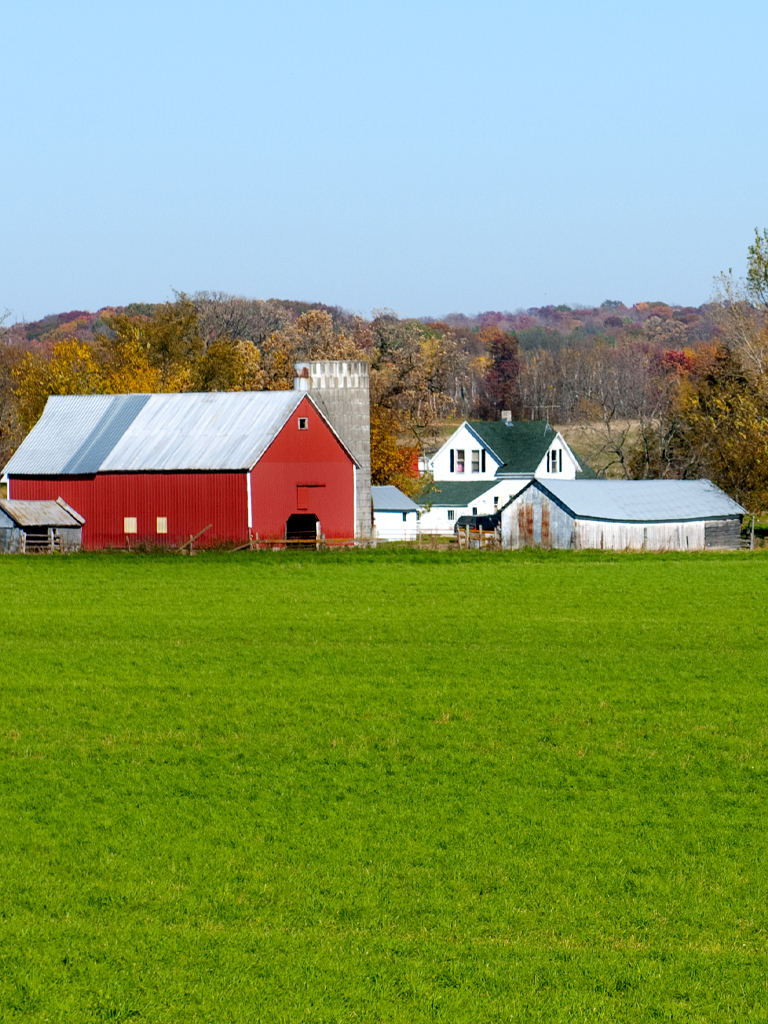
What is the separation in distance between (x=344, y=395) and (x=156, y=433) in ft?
29.2

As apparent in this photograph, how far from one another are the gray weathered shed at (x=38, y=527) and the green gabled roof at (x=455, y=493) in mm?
26611

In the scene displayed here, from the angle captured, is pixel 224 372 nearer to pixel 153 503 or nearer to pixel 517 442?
pixel 517 442

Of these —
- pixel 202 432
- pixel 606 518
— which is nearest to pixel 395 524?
pixel 202 432

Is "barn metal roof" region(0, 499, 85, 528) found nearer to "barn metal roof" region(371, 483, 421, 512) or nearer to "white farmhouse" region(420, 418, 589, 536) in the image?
"barn metal roof" region(371, 483, 421, 512)

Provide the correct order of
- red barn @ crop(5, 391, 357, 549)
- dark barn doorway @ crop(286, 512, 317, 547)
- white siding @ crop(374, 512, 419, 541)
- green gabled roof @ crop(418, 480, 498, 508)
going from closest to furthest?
red barn @ crop(5, 391, 357, 549)
dark barn doorway @ crop(286, 512, 317, 547)
white siding @ crop(374, 512, 419, 541)
green gabled roof @ crop(418, 480, 498, 508)

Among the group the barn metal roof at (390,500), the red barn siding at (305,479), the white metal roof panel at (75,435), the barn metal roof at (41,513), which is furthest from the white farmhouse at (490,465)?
the barn metal roof at (41,513)

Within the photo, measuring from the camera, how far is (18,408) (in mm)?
80250

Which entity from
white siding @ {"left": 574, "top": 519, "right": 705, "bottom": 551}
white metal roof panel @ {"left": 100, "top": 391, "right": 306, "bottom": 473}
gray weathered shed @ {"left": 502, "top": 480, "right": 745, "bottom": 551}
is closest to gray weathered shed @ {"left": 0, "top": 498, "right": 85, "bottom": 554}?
white metal roof panel @ {"left": 100, "top": 391, "right": 306, "bottom": 473}

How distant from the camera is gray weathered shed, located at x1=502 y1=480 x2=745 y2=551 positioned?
173 ft

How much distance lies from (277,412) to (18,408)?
104 feet

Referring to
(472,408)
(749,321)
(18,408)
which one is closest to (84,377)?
(18,408)

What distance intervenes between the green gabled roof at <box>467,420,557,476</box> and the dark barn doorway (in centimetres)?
2776

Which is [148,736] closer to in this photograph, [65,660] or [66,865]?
[66,865]

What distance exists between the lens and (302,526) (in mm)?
54844
